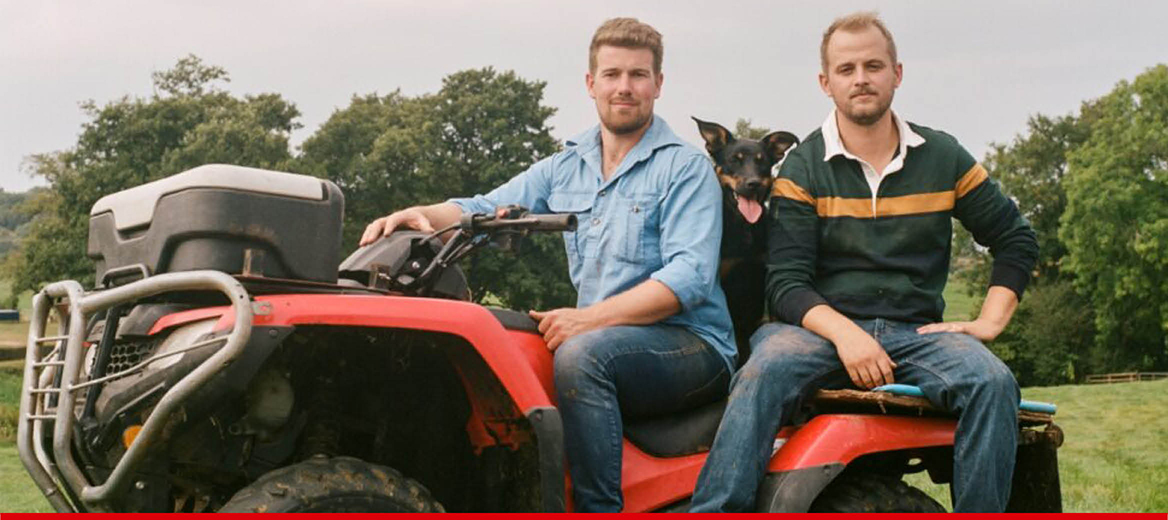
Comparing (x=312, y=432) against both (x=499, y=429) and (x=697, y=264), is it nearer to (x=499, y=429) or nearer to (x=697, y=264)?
(x=499, y=429)

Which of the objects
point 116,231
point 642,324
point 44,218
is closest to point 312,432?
point 116,231

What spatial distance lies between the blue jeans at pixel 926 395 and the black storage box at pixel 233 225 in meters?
1.21

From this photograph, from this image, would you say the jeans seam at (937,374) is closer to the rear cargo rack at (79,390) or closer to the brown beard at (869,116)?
the brown beard at (869,116)

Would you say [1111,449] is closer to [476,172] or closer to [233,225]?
[233,225]

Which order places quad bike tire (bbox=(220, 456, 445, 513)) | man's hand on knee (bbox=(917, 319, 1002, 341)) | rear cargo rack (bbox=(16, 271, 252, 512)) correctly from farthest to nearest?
man's hand on knee (bbox=(917, 319, 1002, 341)) → quad bike tire (bbox=(220, 456, 445, 513)) → rear cargo rack (bbox=(16, 271, 252, 512))

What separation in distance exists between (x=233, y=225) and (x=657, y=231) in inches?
54.9

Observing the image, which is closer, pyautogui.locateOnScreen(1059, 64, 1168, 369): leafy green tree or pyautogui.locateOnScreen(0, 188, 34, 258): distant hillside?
pyautogui.locateOnScreen(0, 188, 34, 258): distant hillside

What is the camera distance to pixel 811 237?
13.5 ft

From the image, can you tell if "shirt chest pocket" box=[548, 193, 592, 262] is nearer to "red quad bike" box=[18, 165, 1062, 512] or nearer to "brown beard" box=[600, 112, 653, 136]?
"brown beard" box=[600, 112, 653, 136]

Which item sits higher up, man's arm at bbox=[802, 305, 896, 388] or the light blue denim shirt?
the light blue denim shirt

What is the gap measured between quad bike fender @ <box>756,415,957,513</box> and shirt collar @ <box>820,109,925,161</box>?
0.88 m

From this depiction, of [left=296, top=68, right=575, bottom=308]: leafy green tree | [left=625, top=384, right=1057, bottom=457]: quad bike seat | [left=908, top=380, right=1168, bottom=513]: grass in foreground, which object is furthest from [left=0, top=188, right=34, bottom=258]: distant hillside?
[left=625, top=384, right=1057, bottom=457]: quad bike seat

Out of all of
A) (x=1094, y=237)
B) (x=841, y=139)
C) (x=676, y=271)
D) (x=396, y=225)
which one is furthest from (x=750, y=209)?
(x=1094, y=237)

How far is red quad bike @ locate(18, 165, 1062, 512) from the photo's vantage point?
9.94 ft
